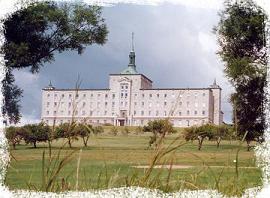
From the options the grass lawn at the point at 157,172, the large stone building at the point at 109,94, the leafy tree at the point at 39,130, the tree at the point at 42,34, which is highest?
the tree at the point at 42,34

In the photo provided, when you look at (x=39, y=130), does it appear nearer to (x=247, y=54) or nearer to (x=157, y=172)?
(x=157, y=172)

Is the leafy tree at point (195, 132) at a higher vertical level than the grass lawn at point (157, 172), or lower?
higher

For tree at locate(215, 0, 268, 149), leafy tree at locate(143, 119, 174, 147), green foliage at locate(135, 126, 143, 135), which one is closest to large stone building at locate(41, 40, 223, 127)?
leafy tree at locate(143, 119, 174, 147)

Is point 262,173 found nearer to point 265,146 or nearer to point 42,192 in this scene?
point 265,146

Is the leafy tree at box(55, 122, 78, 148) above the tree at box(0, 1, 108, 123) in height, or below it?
below

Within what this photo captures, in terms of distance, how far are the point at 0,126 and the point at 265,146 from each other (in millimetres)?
1017

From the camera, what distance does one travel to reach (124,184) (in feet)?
4.66

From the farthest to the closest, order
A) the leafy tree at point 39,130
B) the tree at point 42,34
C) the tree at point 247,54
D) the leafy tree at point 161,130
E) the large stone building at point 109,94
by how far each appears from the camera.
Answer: the tree at point 247,54
the tree at point 42,34
the leafy tree at point 39,130
the large stone building at point 109,94
the leafy tree at point 161,130

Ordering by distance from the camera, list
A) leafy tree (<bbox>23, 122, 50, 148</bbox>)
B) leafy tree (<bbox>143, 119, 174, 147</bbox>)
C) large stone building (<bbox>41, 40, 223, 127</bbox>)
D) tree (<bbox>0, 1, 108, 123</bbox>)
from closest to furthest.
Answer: leafy tree (<bbox>143, 119, 174, 147</bbox>), large stone building (<bbox>41, 40, 223, 127</bbox>), leafy tree (<bbox>23, 122, 50, 148</bbox>), tree (<bbox>0, 1, 108, 123</bbox>)

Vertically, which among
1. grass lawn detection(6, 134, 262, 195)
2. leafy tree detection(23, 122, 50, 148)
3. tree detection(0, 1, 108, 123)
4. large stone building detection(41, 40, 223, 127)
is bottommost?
grass lawn detection(6, 134, 262, 195)

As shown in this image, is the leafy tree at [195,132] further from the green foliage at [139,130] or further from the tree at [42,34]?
the green foliage at [139,130]

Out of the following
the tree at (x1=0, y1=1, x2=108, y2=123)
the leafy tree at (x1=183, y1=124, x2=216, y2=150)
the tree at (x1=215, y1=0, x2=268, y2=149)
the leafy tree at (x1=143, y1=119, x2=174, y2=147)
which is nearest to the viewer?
the leafy tree at (x1=143, y1=119, x2=174, y2=147)

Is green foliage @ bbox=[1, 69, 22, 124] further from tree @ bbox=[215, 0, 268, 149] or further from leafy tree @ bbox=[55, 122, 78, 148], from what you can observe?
tree @ bbox=[215, 0, 268, 149]

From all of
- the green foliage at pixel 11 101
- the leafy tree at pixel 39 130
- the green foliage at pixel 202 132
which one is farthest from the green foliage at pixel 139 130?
the green foliage at pixel 202 132
